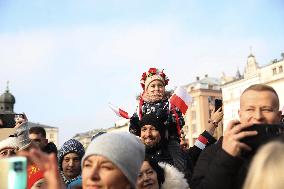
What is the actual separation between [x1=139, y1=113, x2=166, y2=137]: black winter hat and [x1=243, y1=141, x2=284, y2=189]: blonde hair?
3.12 metres

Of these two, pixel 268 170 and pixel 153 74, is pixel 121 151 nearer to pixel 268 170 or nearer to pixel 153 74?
pixel 268 170

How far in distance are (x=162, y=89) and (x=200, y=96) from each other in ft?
242

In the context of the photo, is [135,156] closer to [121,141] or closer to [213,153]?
[121,141]

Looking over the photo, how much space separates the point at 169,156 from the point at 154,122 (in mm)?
436

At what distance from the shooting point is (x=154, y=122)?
16.6 feet

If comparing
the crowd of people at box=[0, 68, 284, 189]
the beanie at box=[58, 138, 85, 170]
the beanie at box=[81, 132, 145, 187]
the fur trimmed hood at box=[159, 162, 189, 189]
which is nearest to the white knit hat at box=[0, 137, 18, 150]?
the crowd of people at box=[0, 68, 284, 189]

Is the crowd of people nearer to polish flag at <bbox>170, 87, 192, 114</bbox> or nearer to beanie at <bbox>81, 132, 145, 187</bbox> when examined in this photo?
beanie at <bbox>81, 132, 145, 187</bbox>

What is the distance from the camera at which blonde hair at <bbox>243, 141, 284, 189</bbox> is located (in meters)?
1.79

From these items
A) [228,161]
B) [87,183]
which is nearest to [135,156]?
[87,183]

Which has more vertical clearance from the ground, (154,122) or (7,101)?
(7,101)

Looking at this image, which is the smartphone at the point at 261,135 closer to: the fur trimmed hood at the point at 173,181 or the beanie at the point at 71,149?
the fur trimmed hood at the point at 173,181

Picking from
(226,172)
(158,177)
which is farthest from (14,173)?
(158,177)

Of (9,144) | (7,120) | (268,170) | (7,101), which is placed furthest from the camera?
(7,101)

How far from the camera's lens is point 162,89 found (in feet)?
20.1
